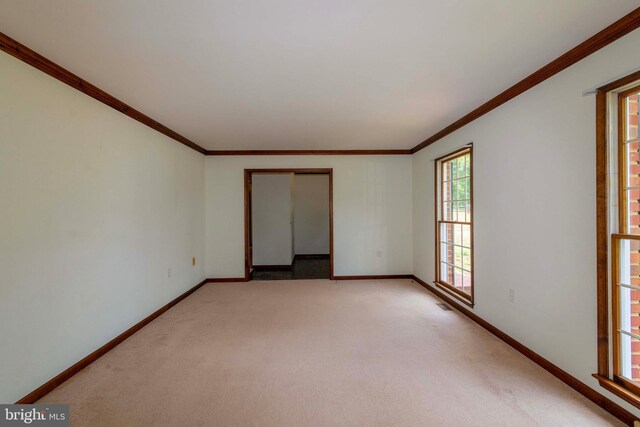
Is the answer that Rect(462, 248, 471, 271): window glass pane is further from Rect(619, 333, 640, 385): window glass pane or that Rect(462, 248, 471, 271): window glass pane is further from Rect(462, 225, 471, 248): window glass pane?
Rect(619, 333, 640, 385): window glass pane

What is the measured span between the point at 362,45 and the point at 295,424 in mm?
2376

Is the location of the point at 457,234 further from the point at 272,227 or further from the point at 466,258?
the point at 272,227

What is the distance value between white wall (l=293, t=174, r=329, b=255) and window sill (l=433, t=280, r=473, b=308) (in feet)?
13.5

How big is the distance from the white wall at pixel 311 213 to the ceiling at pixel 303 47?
495cm

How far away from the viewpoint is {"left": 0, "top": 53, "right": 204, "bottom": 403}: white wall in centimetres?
174

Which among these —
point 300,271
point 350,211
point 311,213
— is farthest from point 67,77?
point 311,213

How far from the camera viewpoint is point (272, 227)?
6.41m

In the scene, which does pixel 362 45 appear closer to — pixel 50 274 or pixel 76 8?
pixel 76 8

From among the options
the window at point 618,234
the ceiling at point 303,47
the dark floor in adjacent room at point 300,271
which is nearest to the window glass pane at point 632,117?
the window at point 618,234

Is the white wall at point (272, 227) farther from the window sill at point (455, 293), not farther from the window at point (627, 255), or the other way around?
the window at point (627, 255)

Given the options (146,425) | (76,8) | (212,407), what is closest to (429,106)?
(76,8)

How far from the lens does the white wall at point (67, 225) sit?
1.74m

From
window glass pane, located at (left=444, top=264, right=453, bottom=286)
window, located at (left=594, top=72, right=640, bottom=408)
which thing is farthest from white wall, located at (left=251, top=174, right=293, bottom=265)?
window, located at (left=594, top=72, right=640, bottom=408)

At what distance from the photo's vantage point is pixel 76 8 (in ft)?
4.80
